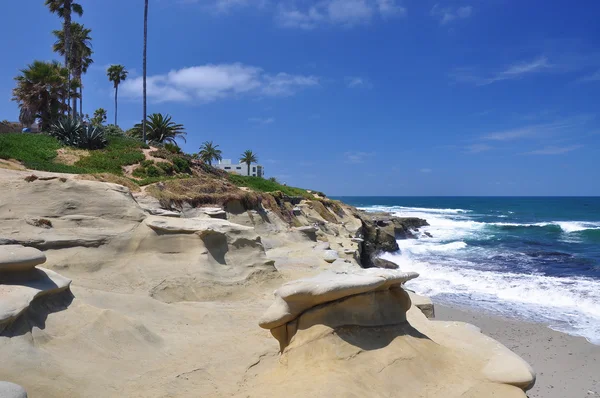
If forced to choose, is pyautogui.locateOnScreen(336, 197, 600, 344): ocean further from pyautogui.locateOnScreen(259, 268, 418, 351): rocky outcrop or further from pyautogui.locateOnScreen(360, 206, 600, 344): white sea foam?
pyautogui.locateOnScreen(259, 268, 418, 351): rocky outcrop

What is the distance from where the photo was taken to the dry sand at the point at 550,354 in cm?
904

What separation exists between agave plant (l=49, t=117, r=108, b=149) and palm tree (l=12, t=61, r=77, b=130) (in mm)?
4498

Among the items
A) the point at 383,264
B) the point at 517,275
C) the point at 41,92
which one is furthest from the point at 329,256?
the point at 41,92

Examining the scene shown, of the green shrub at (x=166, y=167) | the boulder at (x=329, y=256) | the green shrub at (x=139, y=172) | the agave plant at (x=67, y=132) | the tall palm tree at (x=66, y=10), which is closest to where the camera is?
the boulder at (x=329, y=256)

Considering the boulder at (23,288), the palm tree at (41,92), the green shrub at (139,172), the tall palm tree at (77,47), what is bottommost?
the boulder at (23,288)

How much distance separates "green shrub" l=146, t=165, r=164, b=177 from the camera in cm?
2274

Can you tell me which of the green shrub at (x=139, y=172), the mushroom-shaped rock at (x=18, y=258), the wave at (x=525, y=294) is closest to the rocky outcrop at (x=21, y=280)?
the mushroom-shaped rock at (x=18, y=258)

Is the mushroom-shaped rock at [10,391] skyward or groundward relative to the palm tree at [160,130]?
groundward

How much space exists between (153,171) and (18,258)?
1846 centimetres

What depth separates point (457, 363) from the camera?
199 inches

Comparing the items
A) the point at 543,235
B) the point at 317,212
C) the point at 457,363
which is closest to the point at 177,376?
the point at 457,363

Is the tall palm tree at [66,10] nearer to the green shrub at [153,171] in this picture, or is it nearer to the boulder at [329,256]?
the green shrub at [153,171]

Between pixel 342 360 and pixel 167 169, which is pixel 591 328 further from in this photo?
pixel 167 169

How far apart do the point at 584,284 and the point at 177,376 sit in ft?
62.6
